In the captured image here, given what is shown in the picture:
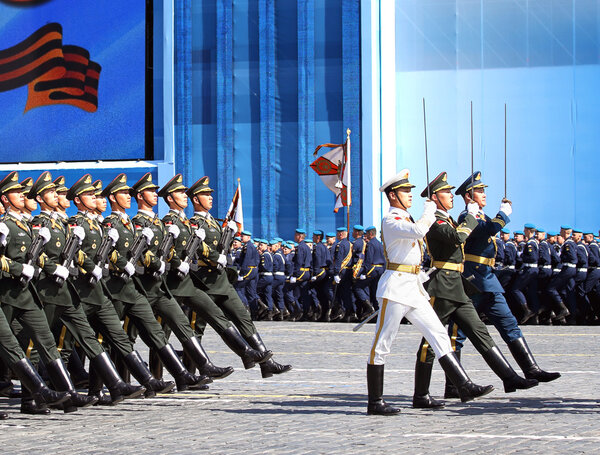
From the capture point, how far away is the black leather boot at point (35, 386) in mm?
9039

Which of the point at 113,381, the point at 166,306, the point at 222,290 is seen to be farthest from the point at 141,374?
the point at 222,290

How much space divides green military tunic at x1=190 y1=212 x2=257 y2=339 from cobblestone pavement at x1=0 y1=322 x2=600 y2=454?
2.03 feet

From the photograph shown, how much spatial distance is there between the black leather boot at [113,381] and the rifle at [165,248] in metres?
1.20

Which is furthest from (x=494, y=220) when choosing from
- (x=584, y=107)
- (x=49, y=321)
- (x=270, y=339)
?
(x=584, y=107)

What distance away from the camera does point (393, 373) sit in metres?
12.4

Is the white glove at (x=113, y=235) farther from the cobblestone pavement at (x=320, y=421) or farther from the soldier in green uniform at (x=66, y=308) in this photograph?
the cobblestone pavement at (x=320, y=421)

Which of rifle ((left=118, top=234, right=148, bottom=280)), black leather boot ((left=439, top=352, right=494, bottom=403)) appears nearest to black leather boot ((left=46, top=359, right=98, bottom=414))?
rifle ((left=118, top=234, right=148, bottom=280))

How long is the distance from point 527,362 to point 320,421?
7.05 feet

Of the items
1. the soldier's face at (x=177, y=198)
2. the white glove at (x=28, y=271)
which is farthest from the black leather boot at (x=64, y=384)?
the soldier's face at (x=177, y=198)

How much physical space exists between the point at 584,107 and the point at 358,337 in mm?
14813

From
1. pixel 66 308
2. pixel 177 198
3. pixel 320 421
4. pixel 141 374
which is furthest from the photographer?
pixel 177 198

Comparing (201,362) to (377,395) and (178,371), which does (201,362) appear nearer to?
(178,371)

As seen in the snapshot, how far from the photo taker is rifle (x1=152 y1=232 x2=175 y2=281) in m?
10.6

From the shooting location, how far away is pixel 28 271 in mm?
9156
